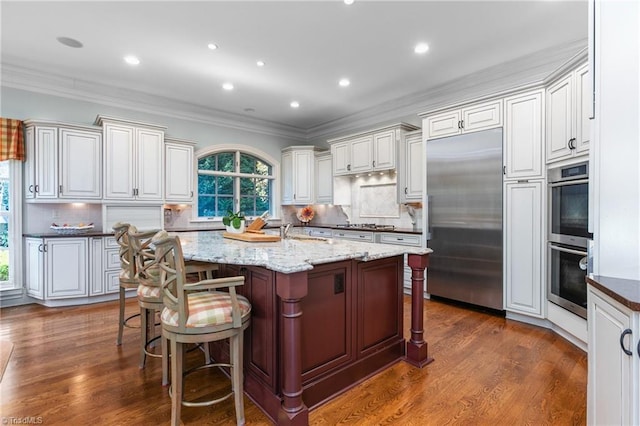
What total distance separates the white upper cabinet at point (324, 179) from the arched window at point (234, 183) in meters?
0.97

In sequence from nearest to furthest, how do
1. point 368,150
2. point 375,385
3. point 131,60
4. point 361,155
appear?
point 375,385 < point 131,60 < point 368,150 < point 361,155

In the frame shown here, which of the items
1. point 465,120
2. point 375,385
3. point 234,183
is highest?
point 465,120

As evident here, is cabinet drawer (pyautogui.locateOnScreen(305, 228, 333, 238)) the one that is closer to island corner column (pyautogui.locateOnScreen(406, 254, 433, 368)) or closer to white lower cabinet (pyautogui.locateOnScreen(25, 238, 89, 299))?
island corner column (pyautogui.locateOnScreen(406, 254, 433, 368))

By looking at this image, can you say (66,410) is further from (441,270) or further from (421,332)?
(441,270)

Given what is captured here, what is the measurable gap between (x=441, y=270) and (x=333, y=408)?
100 inches

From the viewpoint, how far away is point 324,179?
20.0 feet

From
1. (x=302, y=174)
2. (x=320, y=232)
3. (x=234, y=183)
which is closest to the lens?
(x=320, y=232)

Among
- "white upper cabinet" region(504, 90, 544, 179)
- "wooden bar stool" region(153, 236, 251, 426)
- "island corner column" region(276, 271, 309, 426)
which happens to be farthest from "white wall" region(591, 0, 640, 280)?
"white upper cabinet" region(504, 90, 544, 179)

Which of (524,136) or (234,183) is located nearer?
(524,136)

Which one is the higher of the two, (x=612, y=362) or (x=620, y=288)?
(x=620, y=288)

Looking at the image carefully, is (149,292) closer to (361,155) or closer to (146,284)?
(146,284)

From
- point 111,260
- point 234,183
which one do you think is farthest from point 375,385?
point 234,183

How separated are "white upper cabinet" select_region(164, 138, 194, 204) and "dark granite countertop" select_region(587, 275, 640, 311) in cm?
501

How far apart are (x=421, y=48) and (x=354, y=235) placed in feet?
9.12
